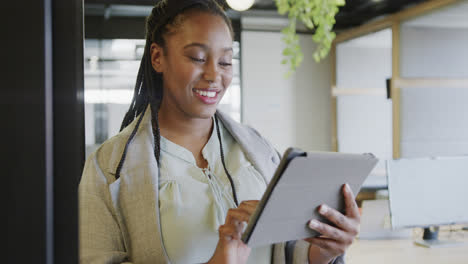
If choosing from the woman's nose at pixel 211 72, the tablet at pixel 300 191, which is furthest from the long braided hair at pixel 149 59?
the tablet at pixel 300 191

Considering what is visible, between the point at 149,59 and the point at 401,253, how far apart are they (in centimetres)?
156

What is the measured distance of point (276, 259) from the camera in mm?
1134

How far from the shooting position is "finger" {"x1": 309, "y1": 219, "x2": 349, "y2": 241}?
894 mm

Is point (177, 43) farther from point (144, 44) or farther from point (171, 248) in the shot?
point (171, 248)

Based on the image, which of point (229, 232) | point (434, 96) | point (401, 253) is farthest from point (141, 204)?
point (434, 96)

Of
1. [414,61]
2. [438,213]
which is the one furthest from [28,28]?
[414,61]

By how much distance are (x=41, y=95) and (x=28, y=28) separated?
4cm

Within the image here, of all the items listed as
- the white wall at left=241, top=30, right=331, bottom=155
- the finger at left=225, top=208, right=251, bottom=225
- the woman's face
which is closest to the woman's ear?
the woman's face

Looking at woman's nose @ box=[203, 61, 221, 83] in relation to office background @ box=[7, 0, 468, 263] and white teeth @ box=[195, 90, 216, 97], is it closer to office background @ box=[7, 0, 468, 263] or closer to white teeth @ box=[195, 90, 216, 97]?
white teeth @ box=[195, 90, 216, 97]

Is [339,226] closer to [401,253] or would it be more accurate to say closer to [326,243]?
[326,243]

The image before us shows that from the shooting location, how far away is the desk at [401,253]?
6.38 ft

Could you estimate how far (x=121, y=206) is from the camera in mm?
984

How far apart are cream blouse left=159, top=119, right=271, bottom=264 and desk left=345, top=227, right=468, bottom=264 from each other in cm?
103

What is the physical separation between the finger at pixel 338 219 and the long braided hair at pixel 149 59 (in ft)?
0.84
